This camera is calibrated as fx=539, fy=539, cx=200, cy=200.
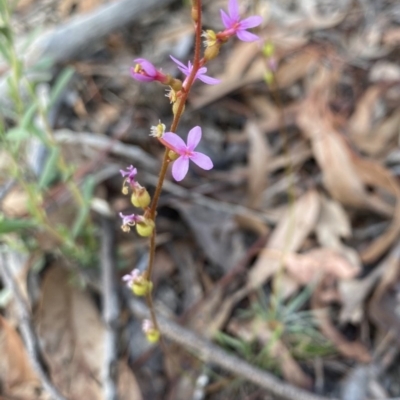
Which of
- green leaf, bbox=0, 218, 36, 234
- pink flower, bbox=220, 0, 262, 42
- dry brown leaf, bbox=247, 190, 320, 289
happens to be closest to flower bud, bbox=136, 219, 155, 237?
pink flower, bbox=220, 0, 262, 42

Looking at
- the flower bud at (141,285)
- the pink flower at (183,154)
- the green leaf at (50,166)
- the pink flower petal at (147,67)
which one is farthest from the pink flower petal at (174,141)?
the green leaf at (50,166)

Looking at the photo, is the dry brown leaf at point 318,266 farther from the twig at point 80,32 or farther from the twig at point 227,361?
the twig at point 80,32

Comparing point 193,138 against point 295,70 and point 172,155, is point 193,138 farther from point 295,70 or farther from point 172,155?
point 295,70

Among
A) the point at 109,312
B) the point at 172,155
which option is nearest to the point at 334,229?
the point at 109,312

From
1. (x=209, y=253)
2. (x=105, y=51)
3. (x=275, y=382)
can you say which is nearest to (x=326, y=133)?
(x=209, y=253)

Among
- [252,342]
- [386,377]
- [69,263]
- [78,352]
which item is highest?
[69,263]

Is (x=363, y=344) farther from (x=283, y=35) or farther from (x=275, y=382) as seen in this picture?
(x=283, y=35)
